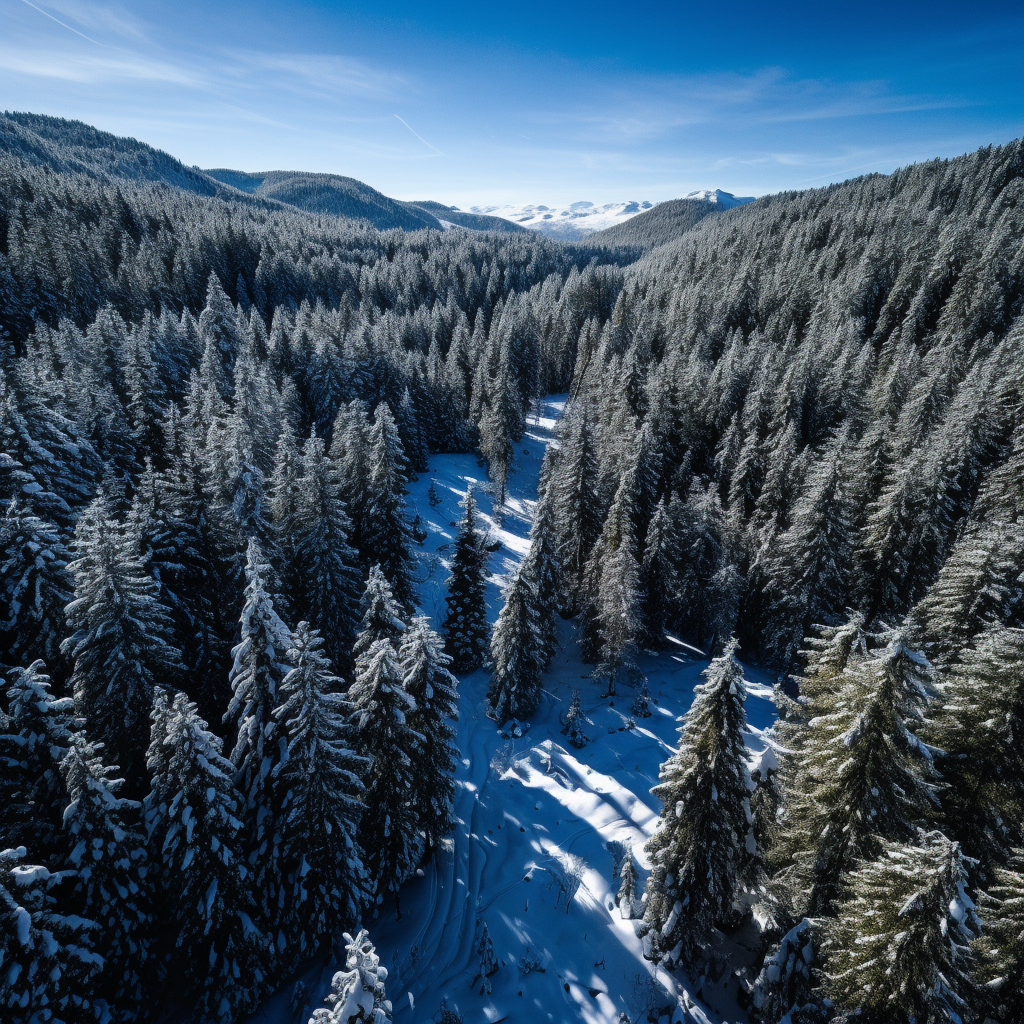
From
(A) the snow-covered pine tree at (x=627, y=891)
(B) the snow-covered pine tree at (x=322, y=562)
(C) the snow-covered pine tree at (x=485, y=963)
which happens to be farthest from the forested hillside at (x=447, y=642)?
(C) the snow-covered pine tree at (x=485, y=963)

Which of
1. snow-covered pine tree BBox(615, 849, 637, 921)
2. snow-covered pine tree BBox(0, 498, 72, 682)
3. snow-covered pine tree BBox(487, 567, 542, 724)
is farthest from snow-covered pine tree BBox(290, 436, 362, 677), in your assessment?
snow-covered pine tree BBox(615, 849, 637, 921)

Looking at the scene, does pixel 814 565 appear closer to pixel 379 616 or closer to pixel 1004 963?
pixel 1004 963

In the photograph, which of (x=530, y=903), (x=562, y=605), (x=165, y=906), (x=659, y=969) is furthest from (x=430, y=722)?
(x=562, y=605)

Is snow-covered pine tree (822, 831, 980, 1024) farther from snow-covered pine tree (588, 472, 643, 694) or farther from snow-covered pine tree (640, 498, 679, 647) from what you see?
snow-covered pine tree (640, 498, 679, 647)

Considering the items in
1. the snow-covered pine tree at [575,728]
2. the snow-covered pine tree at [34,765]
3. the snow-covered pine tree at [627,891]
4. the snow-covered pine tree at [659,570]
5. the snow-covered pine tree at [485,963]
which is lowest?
the snow-covered pine tree at [575,728]

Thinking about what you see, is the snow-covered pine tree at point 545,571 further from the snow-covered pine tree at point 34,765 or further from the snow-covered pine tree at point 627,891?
the snow-covered pine tree at point 34,765

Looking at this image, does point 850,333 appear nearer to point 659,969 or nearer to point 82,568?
point 659,969

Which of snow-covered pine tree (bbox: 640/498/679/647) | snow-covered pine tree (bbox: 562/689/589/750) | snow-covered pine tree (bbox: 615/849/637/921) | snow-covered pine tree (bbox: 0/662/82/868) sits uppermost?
snow-covered pine tree (bbox: 0/662/82/868)
